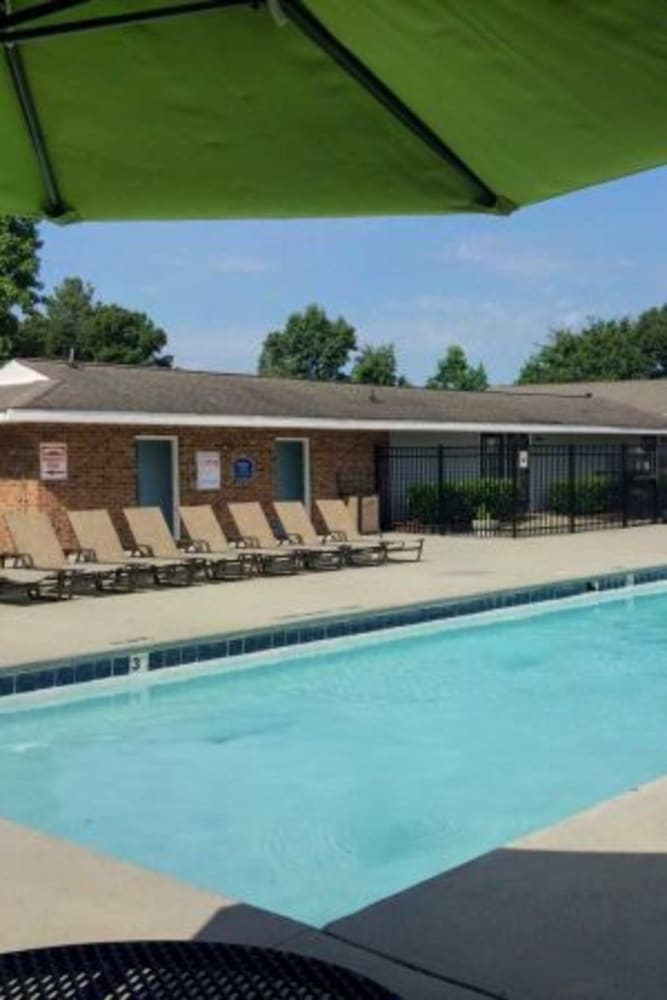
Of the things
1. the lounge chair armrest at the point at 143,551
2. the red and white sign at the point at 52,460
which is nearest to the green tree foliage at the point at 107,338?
the red and white sign at the point at 52,460

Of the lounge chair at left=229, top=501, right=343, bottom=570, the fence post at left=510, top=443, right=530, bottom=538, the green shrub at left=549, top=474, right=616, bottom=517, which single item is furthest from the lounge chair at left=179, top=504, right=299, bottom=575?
the green shrub at left=549, top=474, right=616, bottom=517

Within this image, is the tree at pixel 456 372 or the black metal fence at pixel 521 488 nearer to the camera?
the black metal fence at pixel 521 488

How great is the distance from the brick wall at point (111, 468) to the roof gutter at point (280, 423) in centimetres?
49

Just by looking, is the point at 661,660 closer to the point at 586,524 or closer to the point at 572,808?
the point at 572,808

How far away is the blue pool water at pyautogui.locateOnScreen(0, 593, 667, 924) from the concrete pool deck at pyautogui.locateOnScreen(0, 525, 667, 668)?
661 millimetres

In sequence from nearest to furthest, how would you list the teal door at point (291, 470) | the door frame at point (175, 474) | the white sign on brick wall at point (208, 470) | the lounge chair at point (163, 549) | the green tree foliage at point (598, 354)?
1. the lounge chair at point (163, 549)
2. the door frame at point (175, 474)
3. the white sign on brick wall at point (208, 470)
4. the teal door at point (291, 470)
5. the green tree foliage at point (598, 354)

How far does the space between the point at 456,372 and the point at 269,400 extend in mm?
48912

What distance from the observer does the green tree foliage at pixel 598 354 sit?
246 ft

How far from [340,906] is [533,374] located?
241ft

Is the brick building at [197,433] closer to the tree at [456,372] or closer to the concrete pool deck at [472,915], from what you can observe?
the concrete pool deck at [472,915]

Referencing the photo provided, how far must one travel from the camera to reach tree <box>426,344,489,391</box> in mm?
69819

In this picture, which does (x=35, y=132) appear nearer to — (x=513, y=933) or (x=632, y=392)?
(x=513, y=933)

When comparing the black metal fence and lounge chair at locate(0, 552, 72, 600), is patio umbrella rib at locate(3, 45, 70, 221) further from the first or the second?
the black metal fence

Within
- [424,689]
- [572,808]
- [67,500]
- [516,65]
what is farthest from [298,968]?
[67,500]
